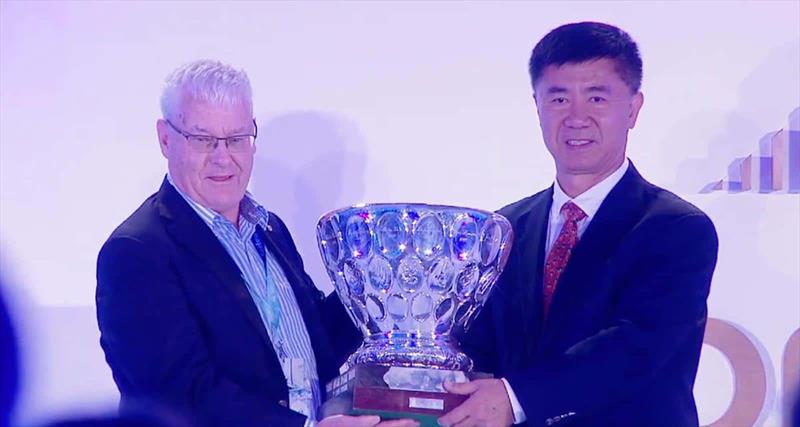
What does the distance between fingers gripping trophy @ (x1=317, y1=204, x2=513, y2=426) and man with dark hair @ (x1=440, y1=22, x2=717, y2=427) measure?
0.47 ft

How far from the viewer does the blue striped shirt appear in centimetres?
268

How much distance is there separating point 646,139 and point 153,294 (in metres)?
1.27

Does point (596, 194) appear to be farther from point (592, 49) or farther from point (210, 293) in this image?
point (210, 293)

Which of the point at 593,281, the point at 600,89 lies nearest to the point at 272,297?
the point at 593,281

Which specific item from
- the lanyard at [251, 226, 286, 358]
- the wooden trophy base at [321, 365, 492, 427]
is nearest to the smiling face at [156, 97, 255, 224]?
the lanyard at [251, 226, 286, 358]

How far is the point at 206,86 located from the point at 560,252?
2.56 feet

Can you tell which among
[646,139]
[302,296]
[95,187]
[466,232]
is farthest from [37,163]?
[646,139]

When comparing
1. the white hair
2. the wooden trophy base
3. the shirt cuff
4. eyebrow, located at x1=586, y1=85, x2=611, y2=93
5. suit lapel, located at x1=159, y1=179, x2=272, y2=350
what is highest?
the white hair

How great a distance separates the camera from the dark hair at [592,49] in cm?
275

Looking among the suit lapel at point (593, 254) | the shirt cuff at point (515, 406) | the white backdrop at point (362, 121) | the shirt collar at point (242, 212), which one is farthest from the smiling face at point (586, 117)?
the shirt collar at point (242, 212)

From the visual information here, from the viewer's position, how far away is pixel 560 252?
274 centimetres

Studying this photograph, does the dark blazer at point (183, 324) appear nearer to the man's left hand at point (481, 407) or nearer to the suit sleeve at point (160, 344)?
the suit sleeve at point (160, 344)

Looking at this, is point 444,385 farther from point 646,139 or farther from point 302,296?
point 646,139

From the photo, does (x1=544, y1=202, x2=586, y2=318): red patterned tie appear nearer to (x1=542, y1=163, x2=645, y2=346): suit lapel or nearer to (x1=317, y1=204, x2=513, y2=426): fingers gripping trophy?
(x1=542, y1=163, x2=645, y2=346): suit lapel
